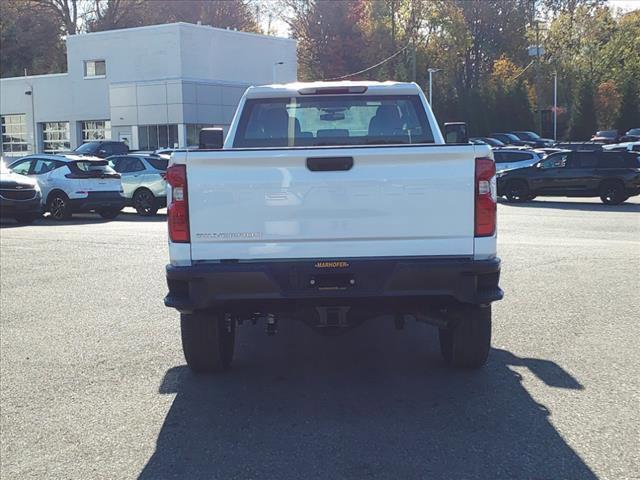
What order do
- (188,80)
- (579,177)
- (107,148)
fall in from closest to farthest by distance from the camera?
1. (579,177)
2. (107,148)
3. (188,80)

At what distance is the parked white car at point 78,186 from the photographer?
19219 millimetres

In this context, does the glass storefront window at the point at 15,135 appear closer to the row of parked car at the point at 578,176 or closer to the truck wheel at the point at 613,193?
the row of parked car at the point at 578,176

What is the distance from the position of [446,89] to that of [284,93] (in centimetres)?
6181

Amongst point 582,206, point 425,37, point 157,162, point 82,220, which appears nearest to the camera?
point 82,220

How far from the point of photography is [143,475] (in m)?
4.12

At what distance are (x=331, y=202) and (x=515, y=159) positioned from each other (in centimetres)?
2316

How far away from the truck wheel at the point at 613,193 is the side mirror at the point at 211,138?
61.1 feet

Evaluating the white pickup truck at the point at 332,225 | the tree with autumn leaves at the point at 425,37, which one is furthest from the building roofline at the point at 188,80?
the white pickup truck at the point at 332,225

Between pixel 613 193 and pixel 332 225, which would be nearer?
pixel 332 225

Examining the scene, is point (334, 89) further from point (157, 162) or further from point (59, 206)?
point (157, 162)

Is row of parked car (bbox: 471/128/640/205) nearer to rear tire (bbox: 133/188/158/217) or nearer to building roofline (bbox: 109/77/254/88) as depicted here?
rear tire (bbox: 133/188/158/217)

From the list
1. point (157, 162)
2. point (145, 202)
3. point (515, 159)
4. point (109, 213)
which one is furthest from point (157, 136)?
point (109, 213)

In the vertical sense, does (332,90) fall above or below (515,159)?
above

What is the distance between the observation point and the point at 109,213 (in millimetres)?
20031
